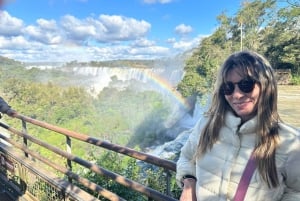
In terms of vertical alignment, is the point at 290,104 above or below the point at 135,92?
above

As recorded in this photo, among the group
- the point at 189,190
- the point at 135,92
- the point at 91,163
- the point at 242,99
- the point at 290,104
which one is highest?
the point at 242,99

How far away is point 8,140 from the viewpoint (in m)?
3.43

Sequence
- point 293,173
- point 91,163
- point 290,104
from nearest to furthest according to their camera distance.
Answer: point 293,173 → point 91,163 → point 290,104

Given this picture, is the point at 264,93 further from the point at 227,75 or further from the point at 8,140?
the point at 8,140

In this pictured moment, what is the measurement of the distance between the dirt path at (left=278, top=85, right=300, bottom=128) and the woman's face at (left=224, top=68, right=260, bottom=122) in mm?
10168

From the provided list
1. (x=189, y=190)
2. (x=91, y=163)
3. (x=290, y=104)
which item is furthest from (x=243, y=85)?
(x=290, y=104)

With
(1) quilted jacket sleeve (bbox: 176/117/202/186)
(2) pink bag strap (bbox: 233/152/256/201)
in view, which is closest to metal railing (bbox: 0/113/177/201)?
(1) quilted jacket sleeve (bbox: 176/117/202/186)

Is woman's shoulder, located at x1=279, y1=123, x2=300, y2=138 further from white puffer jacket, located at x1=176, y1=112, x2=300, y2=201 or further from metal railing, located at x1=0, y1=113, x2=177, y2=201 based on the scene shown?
metal railing, located at x1=0, y1=113, x2=177, y2=201

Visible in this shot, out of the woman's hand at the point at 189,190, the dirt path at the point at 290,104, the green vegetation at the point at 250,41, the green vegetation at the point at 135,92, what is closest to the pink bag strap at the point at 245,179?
the woman's hand at the point at 189,190

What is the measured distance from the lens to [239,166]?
102 centimetres

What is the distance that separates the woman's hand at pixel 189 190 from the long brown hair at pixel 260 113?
11 cm

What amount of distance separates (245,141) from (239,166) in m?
0.08

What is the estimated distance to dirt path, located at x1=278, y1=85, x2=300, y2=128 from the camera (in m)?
12.3

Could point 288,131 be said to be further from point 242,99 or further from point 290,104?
point 290,104
